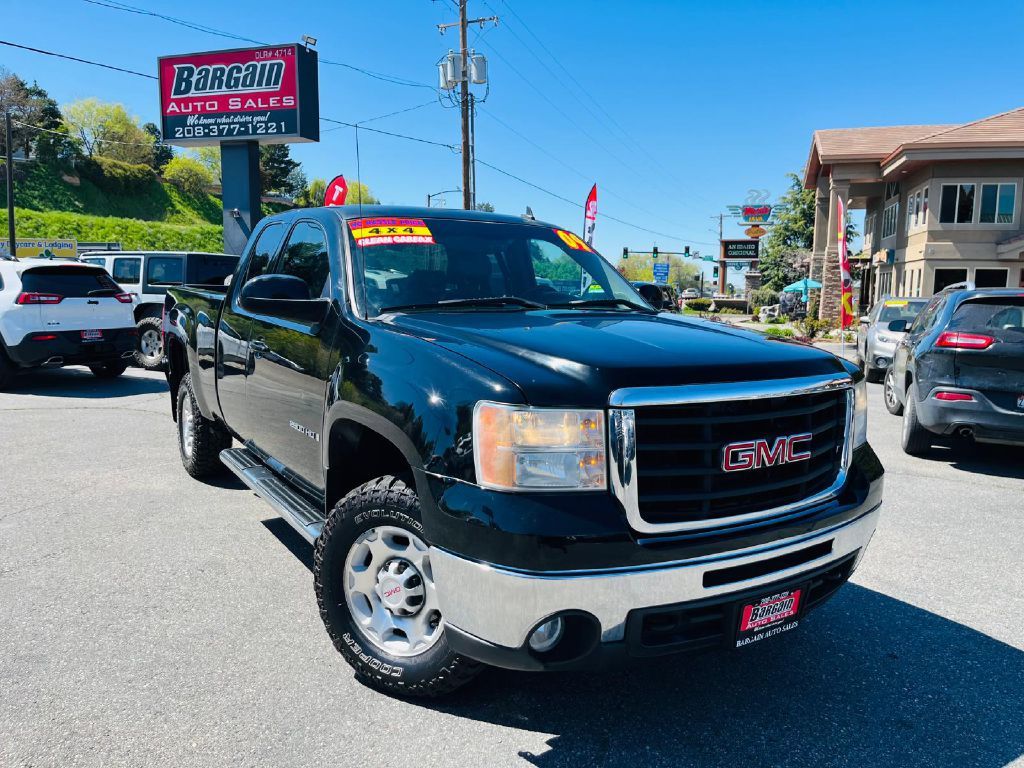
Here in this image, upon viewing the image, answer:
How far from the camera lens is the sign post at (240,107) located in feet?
73.0

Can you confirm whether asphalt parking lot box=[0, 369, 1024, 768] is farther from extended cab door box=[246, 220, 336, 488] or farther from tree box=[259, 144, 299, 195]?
tree box=[259, 144, 299, 195]

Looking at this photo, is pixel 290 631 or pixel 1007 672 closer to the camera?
pixel 1007 672

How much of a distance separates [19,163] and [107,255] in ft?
216

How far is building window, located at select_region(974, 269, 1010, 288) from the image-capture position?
85.8 feet

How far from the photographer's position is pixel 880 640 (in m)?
3.50

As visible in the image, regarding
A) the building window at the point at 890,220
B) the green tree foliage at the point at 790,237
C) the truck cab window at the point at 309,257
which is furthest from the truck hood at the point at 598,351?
the green tree foliage at the point at 790,237

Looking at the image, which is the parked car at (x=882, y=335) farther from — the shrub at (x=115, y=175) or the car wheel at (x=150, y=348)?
the shrub at (x=115, y=175)

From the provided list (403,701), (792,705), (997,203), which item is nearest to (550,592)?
(403,701)

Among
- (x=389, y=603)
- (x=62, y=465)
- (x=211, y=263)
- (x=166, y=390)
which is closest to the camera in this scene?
(x=389, y=603)

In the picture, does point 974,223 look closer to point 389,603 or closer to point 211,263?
point 211,263

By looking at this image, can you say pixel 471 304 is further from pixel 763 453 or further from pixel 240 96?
pixel 240 96

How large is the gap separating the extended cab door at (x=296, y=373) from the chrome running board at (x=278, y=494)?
0.38ft

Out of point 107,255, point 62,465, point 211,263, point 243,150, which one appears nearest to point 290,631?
point 62,465

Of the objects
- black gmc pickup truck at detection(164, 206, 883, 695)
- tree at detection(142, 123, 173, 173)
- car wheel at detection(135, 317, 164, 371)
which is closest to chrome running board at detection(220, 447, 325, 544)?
black gmc pickup truck at detection(164, 206, 883, 695)
